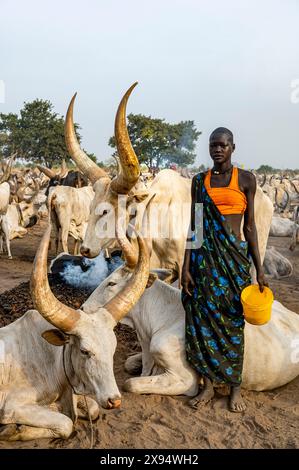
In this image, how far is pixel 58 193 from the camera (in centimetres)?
1005

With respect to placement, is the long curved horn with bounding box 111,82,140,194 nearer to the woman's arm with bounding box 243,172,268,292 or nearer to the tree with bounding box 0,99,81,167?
the woman's arm with bounding box 243,172,268,292

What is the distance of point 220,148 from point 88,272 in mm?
3404

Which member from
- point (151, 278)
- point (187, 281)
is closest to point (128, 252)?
point (151, 278)

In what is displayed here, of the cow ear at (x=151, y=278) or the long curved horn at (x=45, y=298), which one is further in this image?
the cow ear at (x=151, y=278)

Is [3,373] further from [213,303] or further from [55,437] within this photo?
[213,303]

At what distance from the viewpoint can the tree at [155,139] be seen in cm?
3123

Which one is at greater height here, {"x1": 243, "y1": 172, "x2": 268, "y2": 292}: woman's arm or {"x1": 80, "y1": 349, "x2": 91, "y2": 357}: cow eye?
{"x1": 243, "y1": 172, "x2": 268, "y2": 292}: woman's arm

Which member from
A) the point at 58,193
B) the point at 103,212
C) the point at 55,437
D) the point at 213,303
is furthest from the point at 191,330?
the point at 58,193

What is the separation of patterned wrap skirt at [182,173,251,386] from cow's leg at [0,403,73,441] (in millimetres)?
1170

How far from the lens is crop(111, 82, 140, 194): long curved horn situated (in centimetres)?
416

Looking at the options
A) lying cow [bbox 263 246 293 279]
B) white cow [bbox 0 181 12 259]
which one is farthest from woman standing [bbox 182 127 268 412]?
white cow [bbox 0 181 12 259]

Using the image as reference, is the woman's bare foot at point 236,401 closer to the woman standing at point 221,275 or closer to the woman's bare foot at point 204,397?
the woman standing at point 221,275

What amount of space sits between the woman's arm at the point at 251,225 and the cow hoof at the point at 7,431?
1959 mm

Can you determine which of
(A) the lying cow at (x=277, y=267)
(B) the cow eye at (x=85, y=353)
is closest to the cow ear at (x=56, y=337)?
(B) the cow eye at (x=85, y=353)
